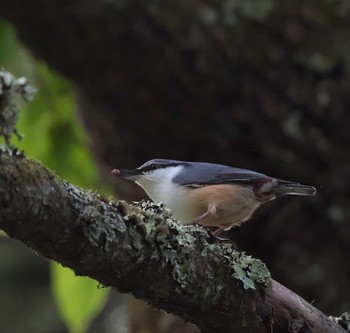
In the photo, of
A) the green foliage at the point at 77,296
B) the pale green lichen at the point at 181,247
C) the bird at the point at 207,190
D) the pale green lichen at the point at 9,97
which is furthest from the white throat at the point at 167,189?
the pale green lichen at the point at 9,97

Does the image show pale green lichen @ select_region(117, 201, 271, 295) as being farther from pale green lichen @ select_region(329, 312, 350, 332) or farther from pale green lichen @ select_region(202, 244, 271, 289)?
pale green lichen @ select_region(329, 312, 350, 332)

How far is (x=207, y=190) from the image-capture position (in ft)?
8.13

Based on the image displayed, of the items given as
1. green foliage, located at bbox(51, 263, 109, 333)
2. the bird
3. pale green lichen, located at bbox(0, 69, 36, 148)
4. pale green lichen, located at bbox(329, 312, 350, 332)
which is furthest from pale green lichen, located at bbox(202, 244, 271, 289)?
green foliage, located at bbox(51, 263, 109, 333)

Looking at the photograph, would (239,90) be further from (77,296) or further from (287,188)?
(77,296)

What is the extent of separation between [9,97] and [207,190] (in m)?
1.31

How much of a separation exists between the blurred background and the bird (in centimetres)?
72

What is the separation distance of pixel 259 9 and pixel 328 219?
94cm

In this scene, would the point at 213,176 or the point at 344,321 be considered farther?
the point at 213,176

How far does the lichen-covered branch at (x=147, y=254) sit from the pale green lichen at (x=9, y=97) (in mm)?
48

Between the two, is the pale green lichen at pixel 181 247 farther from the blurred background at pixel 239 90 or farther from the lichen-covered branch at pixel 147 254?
the blurred background at pixel 239 90

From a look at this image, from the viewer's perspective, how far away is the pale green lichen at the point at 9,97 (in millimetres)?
1229

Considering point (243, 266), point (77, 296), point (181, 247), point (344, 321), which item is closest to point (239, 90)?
point (77, 296)

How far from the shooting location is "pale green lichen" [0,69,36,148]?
48.4 inches

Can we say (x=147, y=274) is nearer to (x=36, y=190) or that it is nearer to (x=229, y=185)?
(x=36, y=190)
